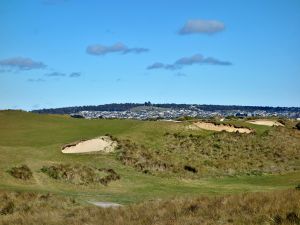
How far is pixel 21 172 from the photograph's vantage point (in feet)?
98.4

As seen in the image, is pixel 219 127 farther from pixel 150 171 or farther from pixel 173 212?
pixel 173 212

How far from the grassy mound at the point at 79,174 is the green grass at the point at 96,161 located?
1.56ft

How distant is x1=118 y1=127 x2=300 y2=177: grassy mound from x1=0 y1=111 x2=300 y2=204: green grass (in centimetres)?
139

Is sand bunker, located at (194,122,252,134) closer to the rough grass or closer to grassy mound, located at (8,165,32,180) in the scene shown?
grassy mound, located at (8,165,32,180)

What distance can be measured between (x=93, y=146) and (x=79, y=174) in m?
10.0

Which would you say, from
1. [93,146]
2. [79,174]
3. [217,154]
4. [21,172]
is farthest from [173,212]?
[217,154]

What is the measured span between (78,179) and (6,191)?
8.23 metres

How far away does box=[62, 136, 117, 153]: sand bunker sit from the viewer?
1628 inches

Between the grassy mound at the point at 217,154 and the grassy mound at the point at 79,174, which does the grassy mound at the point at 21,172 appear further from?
the grassy mound at the point at 217,154

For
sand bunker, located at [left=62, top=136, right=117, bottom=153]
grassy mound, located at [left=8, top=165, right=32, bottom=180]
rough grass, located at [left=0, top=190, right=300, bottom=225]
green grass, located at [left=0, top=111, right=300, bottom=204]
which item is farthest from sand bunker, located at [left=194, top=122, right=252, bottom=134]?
rough grass, located at [left=0, top=190, right=300, bottom=225]

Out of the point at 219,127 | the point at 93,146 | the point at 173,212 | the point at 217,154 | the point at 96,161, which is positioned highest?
the point at 219,127

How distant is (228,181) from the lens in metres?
38.1

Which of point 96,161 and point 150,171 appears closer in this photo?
point 96,161

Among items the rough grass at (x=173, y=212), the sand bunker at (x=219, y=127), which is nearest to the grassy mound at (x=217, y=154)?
the sand bunker at (x=219, y=127)
